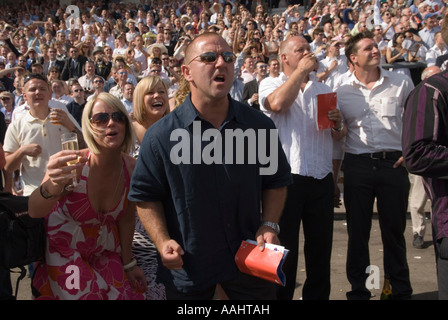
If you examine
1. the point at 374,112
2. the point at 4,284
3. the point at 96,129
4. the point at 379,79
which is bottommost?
the point at 4,284

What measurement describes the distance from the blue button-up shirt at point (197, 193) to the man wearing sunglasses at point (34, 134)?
211 cm

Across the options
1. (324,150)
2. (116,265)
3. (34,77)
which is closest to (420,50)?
(324,150)

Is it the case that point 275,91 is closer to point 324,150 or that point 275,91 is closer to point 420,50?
point 324,150

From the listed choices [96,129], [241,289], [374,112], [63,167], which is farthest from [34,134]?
[374,112]

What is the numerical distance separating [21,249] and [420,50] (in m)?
10.1

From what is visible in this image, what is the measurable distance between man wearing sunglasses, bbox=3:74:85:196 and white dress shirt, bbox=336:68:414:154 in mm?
2378

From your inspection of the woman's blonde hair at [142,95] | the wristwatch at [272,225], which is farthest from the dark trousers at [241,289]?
the woman's blonde hair at [142,95]

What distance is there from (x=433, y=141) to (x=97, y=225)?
200 centimetres

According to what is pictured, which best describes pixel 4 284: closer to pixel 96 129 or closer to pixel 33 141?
pixel 96 129

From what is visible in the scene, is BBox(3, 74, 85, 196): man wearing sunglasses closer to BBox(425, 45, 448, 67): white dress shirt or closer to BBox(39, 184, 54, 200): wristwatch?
BBox(39, 184, 54, 200): wristwatch

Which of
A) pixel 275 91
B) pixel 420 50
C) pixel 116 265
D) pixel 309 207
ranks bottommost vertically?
pixel 116 265

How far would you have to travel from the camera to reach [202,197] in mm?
2549

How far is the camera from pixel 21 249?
120 inches

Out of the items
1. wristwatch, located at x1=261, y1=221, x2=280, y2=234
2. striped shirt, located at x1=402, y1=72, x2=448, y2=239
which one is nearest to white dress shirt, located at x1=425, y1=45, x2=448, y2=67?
striped shirt, located at x1=402, y1=72, x2=448, y2=239
